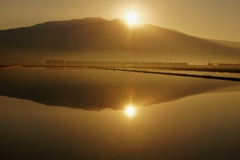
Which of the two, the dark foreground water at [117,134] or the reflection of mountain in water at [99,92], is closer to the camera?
the dark foreground water at [117,134]

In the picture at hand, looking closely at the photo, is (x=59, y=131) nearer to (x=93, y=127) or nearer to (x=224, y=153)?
(x=93, y=127)

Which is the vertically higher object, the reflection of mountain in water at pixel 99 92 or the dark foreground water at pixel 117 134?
the reflection of mountain in water at pixel 99 92

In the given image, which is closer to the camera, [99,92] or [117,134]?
[117,134]

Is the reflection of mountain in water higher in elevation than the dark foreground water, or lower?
higher

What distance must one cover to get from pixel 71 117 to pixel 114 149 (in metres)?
5.57

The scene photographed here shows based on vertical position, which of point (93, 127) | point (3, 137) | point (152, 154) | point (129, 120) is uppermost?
point (129, 120)

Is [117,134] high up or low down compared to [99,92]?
down

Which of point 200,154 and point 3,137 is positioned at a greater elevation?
point 3,137

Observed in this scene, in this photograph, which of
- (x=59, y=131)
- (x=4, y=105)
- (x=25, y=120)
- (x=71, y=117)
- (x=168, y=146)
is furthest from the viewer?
(x=4, y=105)

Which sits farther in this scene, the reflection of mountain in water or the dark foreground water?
the reflection of mountain in water

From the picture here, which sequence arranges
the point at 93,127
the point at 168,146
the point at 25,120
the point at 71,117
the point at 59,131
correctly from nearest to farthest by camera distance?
the point at 168,146 → the point at 59,131 → the point at 93,127 → the point at 25,120 → the point at 71,117

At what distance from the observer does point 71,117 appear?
14047mm

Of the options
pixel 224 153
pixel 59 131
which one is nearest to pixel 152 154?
pixel 224 153

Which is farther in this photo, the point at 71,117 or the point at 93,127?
the point at 71,117
